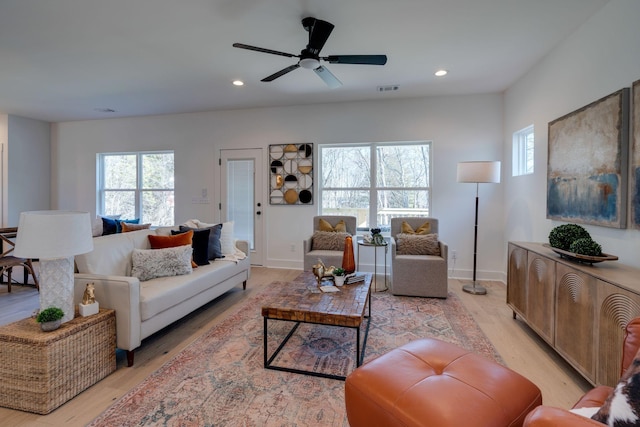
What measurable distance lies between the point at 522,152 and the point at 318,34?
10.2ft

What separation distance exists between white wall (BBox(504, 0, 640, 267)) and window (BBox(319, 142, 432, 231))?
1.14 m

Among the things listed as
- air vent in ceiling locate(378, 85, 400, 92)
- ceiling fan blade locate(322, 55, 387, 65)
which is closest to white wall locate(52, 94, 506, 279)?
air vent in ceiling locate(378, 85, 400, 92)

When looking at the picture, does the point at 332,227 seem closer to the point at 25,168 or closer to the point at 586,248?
the point at 586,248

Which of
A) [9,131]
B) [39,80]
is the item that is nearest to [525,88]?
[39,80]

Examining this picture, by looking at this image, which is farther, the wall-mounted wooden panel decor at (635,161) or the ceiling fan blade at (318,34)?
the ceiling fan blade at (318,34)

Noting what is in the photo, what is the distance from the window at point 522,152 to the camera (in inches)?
A: 141

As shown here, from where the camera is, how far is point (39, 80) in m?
3.70

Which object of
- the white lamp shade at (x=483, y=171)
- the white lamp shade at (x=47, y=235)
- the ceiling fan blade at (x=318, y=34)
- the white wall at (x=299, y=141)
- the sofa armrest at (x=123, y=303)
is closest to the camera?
the white lamp shade at (x=47, y=235)

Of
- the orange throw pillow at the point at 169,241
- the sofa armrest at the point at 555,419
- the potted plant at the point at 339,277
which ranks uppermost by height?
the orange throw pillow at the point at 169,241

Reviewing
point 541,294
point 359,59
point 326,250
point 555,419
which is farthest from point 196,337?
point 541,294

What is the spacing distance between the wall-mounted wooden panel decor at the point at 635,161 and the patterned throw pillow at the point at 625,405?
1.65 metres

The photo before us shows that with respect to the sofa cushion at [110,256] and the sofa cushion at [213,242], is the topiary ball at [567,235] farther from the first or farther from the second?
the sofa cushion at [110,256]

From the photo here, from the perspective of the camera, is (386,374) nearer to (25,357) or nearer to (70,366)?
(70,366)

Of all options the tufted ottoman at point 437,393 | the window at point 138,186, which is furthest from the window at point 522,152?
the window at point 138,186
